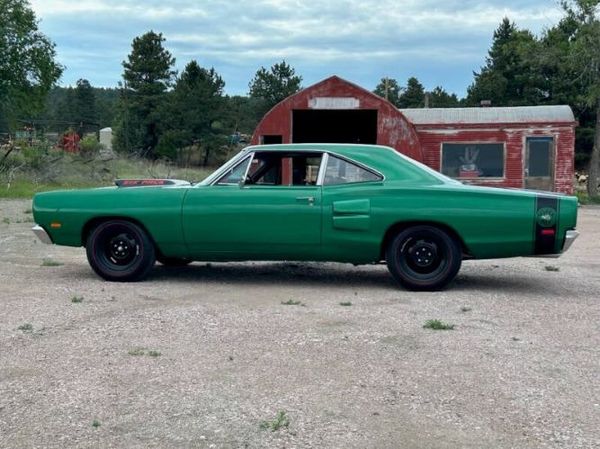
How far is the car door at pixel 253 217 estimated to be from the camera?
7.56 meters

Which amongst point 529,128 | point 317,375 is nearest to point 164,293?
point 317,375

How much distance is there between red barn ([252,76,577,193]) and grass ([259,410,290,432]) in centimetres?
1892

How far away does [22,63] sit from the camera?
39344mm

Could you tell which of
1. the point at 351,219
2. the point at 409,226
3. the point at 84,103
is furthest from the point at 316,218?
the point at 84,103

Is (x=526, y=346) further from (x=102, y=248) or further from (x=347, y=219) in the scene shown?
(x=102, y=248)

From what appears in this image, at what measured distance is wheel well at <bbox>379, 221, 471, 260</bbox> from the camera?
7.42 meters

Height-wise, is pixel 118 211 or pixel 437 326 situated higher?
pixel 118 211

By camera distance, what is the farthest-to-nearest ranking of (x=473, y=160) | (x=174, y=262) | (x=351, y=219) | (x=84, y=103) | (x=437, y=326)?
(x=84, y=103), (x=473, y=160), (x=174, y=262), (x=351, y=219), (x=437, y=326)

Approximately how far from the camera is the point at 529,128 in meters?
23.1

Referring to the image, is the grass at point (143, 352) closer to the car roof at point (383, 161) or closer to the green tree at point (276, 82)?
the car roof at point (383, 161)

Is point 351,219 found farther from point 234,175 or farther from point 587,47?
point 587,47

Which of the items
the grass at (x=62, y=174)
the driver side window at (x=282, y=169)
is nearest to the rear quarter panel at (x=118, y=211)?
the driver side window at (x=282, y=169)

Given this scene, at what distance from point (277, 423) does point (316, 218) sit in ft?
12.6

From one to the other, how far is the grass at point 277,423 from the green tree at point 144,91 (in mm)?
59372
